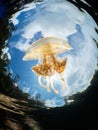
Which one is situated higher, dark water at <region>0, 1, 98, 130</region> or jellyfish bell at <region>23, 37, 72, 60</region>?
jellyfish bell at <region>23, 37, 72, 60</region>

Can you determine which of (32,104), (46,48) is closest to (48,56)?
(46,48)

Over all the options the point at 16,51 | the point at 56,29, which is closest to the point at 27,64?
the point at 16,51

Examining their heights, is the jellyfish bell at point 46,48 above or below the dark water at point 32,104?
above

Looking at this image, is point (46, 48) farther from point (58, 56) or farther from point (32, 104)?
point (32, 104)
